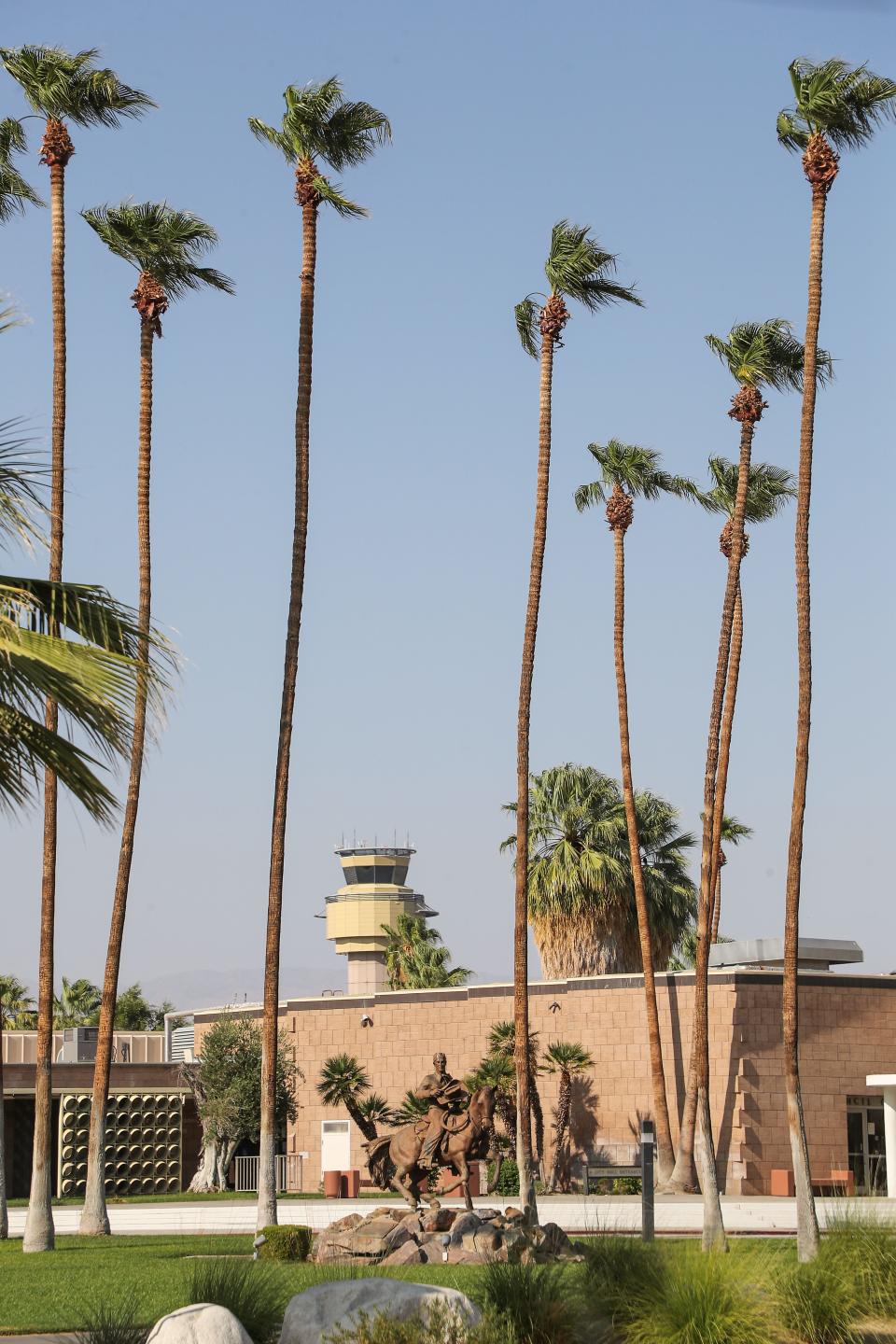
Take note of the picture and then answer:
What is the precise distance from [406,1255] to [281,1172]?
28160 mm

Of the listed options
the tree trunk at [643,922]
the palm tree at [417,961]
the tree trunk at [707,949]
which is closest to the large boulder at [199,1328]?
the tree trunk at [707,949]

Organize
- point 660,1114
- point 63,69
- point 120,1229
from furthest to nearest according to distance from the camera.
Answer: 1. point 660,1114
2. point 120,1229
3. point 63,69

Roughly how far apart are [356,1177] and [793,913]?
869 inches

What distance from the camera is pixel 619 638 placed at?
41.8 metres

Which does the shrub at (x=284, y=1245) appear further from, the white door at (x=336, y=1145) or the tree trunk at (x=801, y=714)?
the white door at (x=336, y=1145)

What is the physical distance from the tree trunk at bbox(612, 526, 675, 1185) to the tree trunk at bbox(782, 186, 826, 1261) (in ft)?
49.7

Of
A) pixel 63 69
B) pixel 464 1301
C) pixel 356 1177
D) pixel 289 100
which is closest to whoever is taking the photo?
pixel 464 1301

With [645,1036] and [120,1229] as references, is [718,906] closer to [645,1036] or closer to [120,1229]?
[645,1036]

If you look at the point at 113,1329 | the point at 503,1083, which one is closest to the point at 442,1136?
the point at 113,1329

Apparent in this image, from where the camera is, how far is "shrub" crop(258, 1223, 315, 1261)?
73.5ft

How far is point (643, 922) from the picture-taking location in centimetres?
4031

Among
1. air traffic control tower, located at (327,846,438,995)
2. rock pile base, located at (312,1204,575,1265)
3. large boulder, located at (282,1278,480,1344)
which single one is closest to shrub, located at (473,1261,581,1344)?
large boulder, located at (282,1278,480,1344)

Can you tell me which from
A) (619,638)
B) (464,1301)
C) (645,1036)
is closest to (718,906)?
(645,1036)

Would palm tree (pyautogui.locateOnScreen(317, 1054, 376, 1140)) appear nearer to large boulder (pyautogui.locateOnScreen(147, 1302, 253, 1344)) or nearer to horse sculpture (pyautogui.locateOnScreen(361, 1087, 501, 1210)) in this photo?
horse sculpture (pyautogui.locateOnScreen(361, 1087, 501, 1210))
